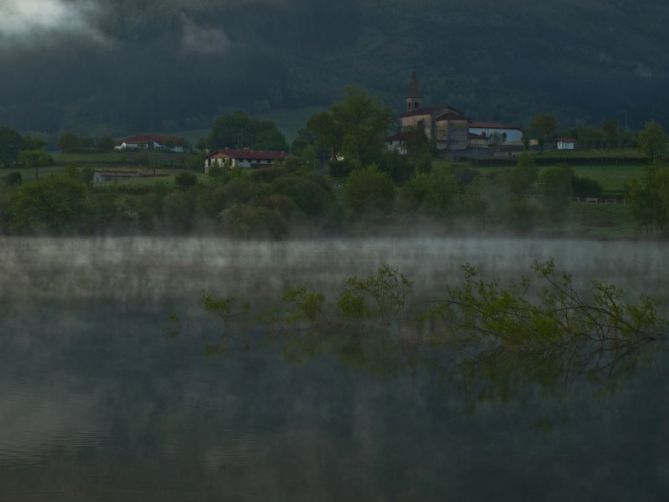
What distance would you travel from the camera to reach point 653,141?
164 metres

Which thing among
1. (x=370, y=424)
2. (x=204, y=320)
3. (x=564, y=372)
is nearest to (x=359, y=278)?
(x=204, y=320)

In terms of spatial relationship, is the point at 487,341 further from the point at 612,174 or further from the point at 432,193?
the point at 612,174

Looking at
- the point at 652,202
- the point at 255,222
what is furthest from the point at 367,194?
the point at 652,202

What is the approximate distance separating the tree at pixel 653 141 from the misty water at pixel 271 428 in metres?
111

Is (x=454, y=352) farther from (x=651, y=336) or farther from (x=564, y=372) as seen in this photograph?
(x=651, y=336)

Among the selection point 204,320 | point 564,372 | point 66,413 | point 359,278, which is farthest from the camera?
point 359,278

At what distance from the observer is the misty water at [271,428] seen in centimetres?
2923

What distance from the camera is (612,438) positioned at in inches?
1328

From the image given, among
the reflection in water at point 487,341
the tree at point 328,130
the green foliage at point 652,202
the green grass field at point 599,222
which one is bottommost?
the reflection in water at point 487,341

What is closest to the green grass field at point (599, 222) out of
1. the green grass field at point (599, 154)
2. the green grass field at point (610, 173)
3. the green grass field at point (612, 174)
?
the green grass field at point (610, 173)

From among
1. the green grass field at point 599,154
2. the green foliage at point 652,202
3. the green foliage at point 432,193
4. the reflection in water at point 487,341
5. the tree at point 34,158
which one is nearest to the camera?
the reflection in water at point 487,341

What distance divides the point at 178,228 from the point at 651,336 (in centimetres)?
8919

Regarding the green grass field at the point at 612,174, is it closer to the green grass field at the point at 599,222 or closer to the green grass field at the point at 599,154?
the green grass field at the point at 599,154

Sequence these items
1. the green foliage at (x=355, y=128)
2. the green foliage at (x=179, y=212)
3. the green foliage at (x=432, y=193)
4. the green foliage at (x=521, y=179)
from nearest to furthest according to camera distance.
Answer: the green foliage at (x=179, y=212)
the green foliage at (x=432, y=193)
the green foliage at (x=521, y=179)
the green foliage at (x=355, y=128)
